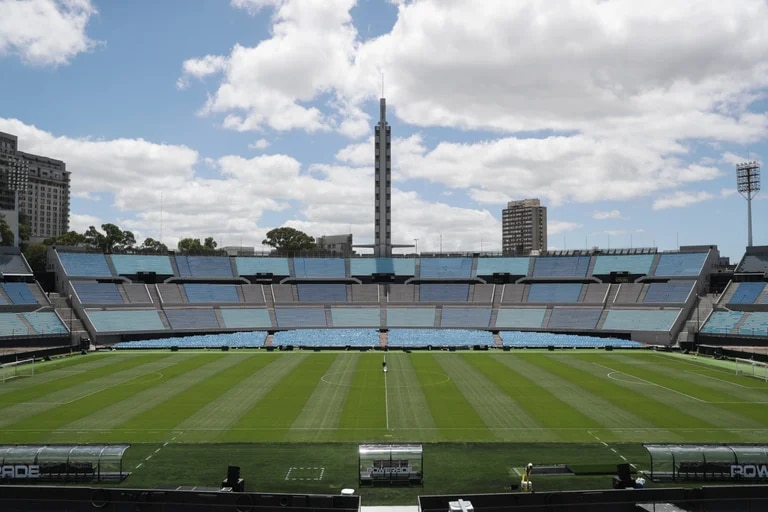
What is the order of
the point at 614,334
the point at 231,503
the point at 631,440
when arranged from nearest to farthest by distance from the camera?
the point at 231,503, the point at 631,440, the point at 614,334

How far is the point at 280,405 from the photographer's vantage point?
36.3 metres

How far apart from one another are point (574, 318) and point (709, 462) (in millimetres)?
65237

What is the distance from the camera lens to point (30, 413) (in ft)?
110

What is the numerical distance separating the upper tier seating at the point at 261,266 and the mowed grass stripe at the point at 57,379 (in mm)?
39531

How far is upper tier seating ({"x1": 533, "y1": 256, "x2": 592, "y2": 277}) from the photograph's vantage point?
317 feet

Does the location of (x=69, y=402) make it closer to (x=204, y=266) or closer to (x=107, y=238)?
(x=204, y=266)

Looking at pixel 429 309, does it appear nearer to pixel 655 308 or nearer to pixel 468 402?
pixel 655 308

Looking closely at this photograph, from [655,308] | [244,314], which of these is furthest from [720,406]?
[244,314]

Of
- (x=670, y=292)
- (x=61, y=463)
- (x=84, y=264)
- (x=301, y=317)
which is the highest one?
(x=84, y=264)

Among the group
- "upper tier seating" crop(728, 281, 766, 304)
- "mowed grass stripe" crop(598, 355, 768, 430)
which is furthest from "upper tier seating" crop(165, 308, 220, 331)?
"upper tier seating" crop(728, 281, 766, 304)

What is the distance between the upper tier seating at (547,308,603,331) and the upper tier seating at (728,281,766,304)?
17582 millimetres

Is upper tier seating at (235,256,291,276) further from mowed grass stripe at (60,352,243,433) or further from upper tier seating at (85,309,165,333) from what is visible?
mowed grass stripe at (60,352,243,433)

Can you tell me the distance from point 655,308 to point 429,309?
3340 centimetres

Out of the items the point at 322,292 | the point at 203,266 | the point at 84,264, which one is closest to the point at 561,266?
the point at 322,292
